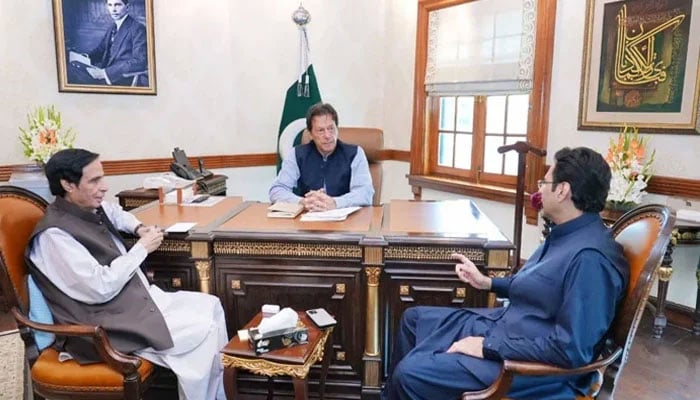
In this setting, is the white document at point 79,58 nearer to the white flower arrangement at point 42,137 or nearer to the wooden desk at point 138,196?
the white flower arrangement at point 42,137

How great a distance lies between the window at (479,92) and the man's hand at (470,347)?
2.48 metres

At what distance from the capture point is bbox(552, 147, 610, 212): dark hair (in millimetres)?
1535

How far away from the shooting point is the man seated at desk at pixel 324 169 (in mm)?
A: 2771

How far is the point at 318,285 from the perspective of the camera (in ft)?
7.00

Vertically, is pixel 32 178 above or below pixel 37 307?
above

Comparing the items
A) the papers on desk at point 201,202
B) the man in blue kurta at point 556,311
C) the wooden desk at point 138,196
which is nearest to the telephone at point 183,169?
the wooden desk at point 138,196

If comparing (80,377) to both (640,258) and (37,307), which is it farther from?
(640,258)

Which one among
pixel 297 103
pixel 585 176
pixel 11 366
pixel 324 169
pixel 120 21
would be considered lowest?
pixel 11 366

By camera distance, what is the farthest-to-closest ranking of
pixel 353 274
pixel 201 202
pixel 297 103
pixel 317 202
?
1. pixel 297 103
2. pixel 201 202
3. pixel 317 202
4. pixel 353 274

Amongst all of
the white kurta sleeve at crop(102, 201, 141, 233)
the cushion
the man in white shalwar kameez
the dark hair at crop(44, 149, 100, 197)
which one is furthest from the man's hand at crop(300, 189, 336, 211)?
the cushion

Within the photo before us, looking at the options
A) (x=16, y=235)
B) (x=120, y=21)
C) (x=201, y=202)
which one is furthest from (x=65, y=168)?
(x=120, y=21)

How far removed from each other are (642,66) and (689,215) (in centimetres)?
101

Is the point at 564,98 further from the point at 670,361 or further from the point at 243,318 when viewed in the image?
the point at 243,318

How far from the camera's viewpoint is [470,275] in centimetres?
195
